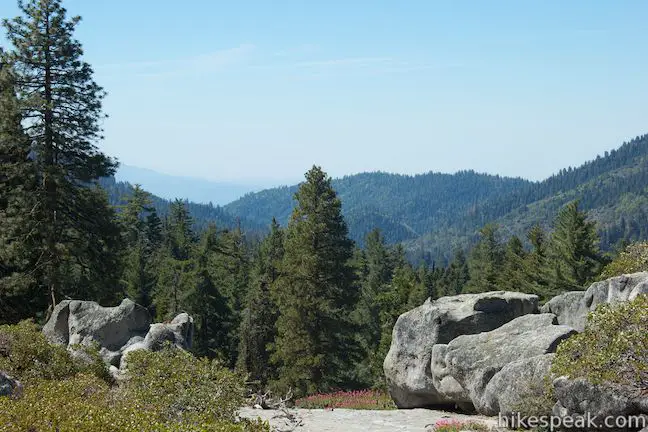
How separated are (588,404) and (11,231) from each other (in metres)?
22.9

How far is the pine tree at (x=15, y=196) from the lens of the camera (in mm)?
24703

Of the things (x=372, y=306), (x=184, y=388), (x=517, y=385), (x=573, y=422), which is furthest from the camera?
(x=372, y=306)

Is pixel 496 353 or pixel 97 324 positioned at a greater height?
pixel 97 324

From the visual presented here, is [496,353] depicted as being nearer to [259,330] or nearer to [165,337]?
[165,337]

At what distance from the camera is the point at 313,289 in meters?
34.2

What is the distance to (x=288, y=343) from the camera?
113 feet

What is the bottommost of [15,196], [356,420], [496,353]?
[356,420]

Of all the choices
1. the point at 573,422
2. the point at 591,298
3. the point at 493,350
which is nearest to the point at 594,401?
the point at 573,422

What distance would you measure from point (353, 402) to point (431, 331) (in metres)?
6.07

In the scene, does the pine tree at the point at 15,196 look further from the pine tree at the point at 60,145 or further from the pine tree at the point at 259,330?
the pine tree at the point at 259,330

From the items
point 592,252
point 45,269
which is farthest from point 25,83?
point 592,252

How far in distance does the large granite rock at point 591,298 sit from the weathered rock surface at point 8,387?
15853mm

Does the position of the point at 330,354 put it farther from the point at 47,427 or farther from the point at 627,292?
the point at 47,427

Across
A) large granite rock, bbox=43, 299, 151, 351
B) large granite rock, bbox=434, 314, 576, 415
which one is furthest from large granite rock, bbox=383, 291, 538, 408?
large granite rock, bbox=43, 299, 151, 351
